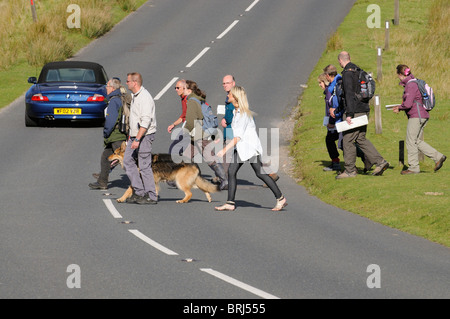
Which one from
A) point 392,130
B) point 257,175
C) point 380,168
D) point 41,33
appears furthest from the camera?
point 41,33

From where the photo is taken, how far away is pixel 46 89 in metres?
23.3

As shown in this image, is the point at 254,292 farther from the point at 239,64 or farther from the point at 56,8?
the point at 56,8

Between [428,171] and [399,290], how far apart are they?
8706 millimetres

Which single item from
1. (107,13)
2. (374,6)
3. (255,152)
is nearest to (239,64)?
(107,13)

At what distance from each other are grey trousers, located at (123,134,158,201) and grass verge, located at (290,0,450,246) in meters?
3.11

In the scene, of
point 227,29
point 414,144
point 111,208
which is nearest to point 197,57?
point 227,29

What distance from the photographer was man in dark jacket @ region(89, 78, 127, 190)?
1591 centimetres

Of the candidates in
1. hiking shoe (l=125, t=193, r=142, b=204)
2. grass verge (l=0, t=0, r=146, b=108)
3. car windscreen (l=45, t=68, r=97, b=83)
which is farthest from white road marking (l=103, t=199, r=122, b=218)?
grass verge (l=0, t=0, r=146, b=108)

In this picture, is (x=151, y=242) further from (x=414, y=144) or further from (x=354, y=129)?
(x=414, y=144)

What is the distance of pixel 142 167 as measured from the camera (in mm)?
14805

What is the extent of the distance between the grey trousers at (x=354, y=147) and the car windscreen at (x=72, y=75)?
9763mm

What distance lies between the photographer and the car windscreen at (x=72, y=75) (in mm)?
24497

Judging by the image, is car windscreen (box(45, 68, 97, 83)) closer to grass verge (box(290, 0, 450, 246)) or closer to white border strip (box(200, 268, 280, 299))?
grass verge (box(290, 0, 450, 246))

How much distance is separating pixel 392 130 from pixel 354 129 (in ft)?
20.1
